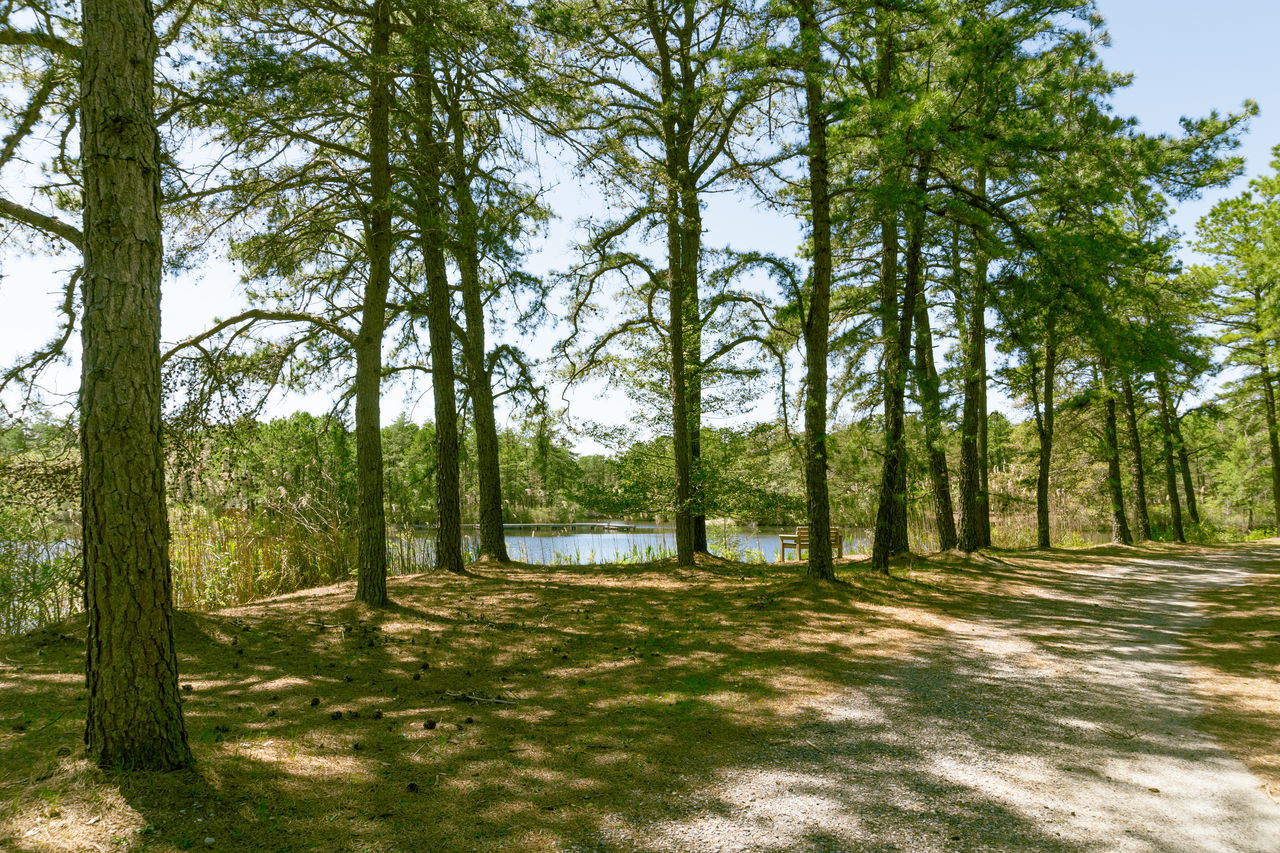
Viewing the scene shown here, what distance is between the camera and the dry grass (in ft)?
8.91

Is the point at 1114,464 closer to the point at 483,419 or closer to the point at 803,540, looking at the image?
the point at 803,540

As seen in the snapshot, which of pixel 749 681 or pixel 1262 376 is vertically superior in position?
pixel 1262 376

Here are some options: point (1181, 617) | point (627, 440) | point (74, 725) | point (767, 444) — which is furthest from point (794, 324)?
point (74, 725)

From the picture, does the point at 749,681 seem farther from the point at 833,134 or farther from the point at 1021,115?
the point at 1021,115

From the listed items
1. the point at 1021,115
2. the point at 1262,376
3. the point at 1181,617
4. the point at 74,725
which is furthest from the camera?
the point at 1262,376

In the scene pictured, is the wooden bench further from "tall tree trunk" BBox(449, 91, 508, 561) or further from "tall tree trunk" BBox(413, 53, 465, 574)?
"tall tree trunk" BBox(413, 53, 465, 574)

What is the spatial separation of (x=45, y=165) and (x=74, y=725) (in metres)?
6.15

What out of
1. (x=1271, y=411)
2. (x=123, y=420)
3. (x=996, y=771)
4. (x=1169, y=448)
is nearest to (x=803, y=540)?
(x=1169, y=448)

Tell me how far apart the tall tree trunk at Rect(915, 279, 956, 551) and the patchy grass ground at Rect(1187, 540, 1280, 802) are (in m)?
3.69

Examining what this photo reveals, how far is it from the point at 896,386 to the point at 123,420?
9.00 metres

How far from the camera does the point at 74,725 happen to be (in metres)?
3.56

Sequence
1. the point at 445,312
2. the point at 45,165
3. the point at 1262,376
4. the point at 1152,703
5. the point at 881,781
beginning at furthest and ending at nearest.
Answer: the point at 1262,376 → the point at 445,312 → the point at 45,165 → the point at 1152,703 → the point at 881,781

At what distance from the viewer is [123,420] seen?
9.82 ft

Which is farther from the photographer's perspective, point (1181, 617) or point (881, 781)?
point (1181, 617)
